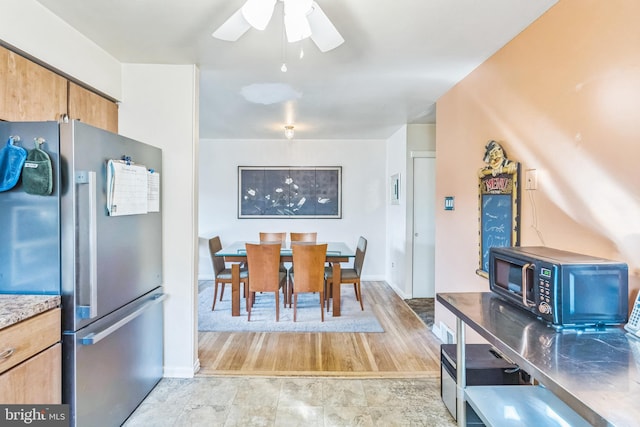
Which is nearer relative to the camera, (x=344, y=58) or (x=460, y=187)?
(x=344, y=58)

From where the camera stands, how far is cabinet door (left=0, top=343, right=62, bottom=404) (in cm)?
125

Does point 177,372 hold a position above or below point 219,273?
below

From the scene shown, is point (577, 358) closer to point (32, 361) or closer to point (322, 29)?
point (322, 29)

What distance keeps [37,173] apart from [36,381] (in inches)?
35.4

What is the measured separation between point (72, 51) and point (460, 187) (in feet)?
9.60

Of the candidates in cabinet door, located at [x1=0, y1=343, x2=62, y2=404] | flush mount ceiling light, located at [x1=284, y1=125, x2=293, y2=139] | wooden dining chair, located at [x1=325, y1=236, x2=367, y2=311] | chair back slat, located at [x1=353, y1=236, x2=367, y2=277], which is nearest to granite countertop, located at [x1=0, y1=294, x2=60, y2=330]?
cabinet door, located at [x1=0, y1=343, x2=62, y2=404]

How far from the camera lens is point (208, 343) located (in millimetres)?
3027

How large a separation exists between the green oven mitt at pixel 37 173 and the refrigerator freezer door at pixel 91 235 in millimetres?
68

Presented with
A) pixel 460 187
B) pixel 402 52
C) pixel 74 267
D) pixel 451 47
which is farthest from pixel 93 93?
pixel 460 187

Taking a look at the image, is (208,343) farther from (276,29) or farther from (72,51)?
(276,29)

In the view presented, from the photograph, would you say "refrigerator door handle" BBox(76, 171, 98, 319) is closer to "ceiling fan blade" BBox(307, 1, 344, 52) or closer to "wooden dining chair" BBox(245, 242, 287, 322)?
"ceiling fan blade" BBox(307, 1, 344, 52)

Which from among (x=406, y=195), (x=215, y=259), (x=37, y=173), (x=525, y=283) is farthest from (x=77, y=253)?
(x=406, y=195)

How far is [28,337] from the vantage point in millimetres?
1344

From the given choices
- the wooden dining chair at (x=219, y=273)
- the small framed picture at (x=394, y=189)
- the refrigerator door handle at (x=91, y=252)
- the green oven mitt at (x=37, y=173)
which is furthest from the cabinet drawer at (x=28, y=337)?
the small framed picture at (x=394, y=189)
